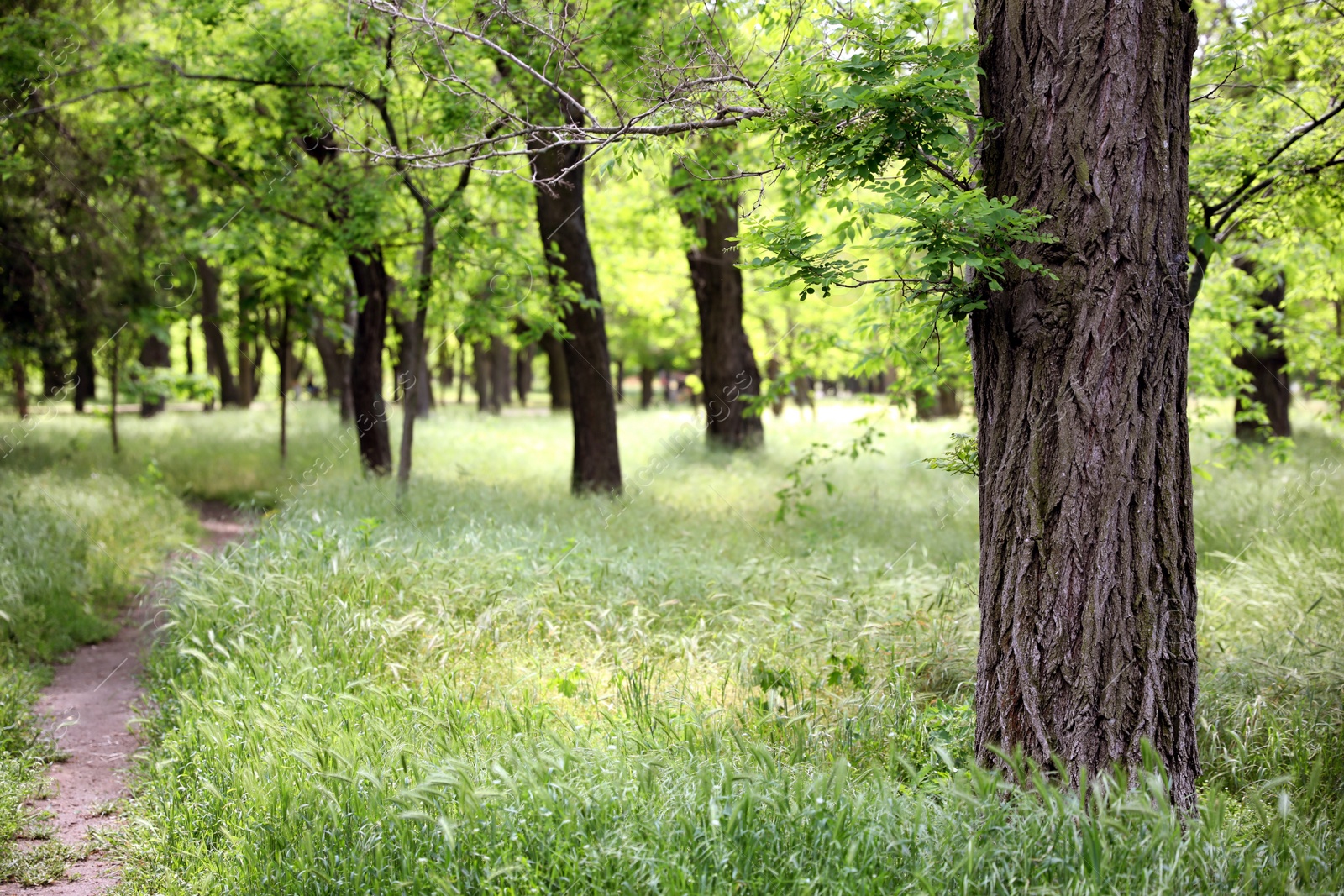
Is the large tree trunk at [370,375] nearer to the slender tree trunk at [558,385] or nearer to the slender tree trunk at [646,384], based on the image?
the slender tree trunk at [558,385]

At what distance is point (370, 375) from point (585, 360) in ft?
12.0

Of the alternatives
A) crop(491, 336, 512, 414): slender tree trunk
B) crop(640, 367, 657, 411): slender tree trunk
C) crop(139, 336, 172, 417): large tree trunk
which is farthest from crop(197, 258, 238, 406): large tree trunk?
crop(640, 367, 657, 411): slender tree trunk

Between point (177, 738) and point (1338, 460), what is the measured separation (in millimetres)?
13955

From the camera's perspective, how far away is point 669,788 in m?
3.26

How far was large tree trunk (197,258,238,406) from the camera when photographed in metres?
20.5

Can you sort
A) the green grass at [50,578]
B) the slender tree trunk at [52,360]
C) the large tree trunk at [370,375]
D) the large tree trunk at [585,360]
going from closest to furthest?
the green grass at [50,578] < the large tree trunk at [585,360] < the large tree trunk at [370,375] < the slender tree trunk at [52,360]

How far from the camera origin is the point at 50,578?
7152 millimetres

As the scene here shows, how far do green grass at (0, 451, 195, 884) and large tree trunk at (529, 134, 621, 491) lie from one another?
Result: 4529mm

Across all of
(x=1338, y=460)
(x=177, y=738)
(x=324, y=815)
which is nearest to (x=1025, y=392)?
(x=324, y=815)

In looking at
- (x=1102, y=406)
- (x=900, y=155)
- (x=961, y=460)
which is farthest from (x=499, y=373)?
(x=1102, y=406)

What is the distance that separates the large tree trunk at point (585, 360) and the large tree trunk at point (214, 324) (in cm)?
1097

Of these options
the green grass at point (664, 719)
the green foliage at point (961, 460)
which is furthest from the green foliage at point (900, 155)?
the green grass at point (664, 719)

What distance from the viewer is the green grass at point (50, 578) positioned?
4.46 meters

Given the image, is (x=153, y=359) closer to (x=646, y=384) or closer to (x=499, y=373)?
(x=499, y=373)
